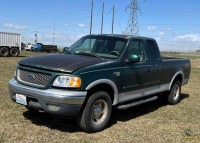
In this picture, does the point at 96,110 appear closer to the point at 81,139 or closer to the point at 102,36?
the point at 81,139

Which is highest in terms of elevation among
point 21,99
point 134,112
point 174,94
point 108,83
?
point 108,83

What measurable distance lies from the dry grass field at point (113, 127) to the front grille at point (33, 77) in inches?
34.3

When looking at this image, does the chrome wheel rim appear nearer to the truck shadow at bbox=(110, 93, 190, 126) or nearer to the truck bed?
the truck shadow at bbox=(110, 93, 190, 126)

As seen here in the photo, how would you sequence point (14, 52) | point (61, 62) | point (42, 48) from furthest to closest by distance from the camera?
point (42, 48) < point (14, 52) < point (61, 62)

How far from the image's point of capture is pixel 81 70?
5.78 meters

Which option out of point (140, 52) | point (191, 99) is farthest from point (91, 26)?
point (140, 52)

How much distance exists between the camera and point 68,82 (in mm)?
5652

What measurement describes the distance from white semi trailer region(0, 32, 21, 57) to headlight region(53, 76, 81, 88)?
28274 millimetres

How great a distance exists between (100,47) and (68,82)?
1829 mm

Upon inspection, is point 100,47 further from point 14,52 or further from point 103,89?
point 14,52

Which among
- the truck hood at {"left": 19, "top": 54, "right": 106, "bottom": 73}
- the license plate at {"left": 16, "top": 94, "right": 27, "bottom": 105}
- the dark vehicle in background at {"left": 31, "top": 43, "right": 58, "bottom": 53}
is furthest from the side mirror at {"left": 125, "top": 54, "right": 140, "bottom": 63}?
the dark vehicle in background at {"left": 31, "top": 43, "right": 58, "bottom": 53}

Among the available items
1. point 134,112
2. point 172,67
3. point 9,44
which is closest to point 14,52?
point 9,44

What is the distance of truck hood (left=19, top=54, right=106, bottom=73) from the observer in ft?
18.9

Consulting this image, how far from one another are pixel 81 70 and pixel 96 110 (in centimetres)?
93
